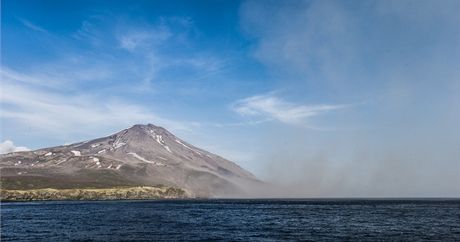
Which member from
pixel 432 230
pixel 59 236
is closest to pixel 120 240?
pixel 59 236

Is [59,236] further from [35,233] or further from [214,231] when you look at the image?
[214,231]

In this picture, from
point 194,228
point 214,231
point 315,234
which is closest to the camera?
point 315,234

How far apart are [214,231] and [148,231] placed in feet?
34.9

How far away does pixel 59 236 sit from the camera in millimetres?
64875

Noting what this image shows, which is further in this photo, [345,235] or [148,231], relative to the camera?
[148,231]

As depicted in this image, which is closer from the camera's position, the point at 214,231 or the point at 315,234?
the point at 315,234

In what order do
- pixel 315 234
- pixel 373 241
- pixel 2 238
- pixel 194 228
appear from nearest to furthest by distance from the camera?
pixel 373 241 → pixel 2 238 → pixel 315 234 → pixel 194 228

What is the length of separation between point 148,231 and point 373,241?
34547mm

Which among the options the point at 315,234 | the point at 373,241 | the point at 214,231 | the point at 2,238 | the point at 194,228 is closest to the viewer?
the point at 373,241

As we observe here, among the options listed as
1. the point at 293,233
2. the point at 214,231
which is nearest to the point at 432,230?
the point at 293,233

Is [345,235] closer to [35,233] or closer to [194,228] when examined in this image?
[194,228]

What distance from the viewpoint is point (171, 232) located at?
6988cm

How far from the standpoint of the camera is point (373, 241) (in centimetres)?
5866

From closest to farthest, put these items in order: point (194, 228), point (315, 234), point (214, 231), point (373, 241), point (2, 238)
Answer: point (373, 241)
point (2, 238)
point (315, 234)
point (214, 231)
point (194, 228)
